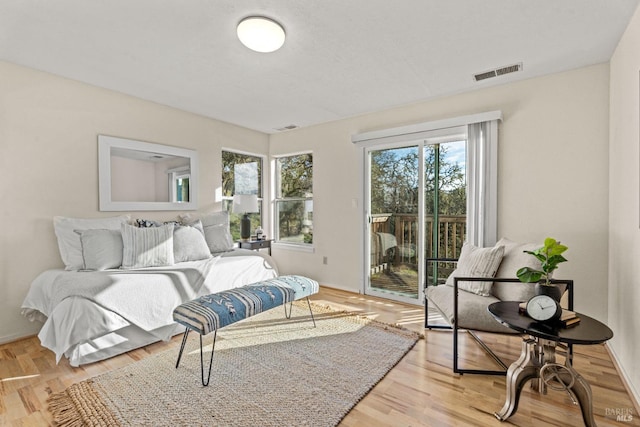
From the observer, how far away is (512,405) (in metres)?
1.68

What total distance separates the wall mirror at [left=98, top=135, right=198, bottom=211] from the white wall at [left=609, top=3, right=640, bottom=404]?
4256mm

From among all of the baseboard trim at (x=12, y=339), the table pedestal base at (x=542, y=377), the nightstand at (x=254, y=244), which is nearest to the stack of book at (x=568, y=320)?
the table pedestal base at (x=542, y=377)

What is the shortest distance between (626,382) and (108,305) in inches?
143

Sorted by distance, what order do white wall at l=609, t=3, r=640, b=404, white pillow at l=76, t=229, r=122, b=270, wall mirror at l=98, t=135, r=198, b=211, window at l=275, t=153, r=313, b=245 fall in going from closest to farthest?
white wall at l=609, t=3, r=640, b=404, white pillow at l=76, t=229, r=122, b=270, wall mirror at l=98, t=135, r=198, b=211, window at l=275, t=153, r=313, b=245

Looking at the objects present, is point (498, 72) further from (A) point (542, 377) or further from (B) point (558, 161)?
(A) point (542, 377)

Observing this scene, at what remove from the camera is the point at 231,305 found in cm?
227

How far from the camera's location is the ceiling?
1946 millimetres

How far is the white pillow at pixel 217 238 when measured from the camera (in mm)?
3794

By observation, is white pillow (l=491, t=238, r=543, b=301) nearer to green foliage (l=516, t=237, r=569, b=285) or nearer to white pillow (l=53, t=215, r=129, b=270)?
green foliage (l=516, t=237, r=569, b=285)

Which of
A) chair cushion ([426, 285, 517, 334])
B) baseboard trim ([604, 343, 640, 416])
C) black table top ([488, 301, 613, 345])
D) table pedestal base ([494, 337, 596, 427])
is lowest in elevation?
baseboard trim ([604, 343, 640, 416])

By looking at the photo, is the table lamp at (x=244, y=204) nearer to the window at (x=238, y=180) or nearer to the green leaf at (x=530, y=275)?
the window at (x=238, y=180)

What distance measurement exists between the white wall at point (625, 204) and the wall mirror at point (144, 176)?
4256 mm

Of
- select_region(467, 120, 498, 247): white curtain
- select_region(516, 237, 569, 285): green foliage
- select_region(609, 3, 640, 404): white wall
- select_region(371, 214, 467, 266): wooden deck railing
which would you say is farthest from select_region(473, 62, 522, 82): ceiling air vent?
select_region(516, 237, 569, 285): green foliage

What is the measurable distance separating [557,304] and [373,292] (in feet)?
8.34
